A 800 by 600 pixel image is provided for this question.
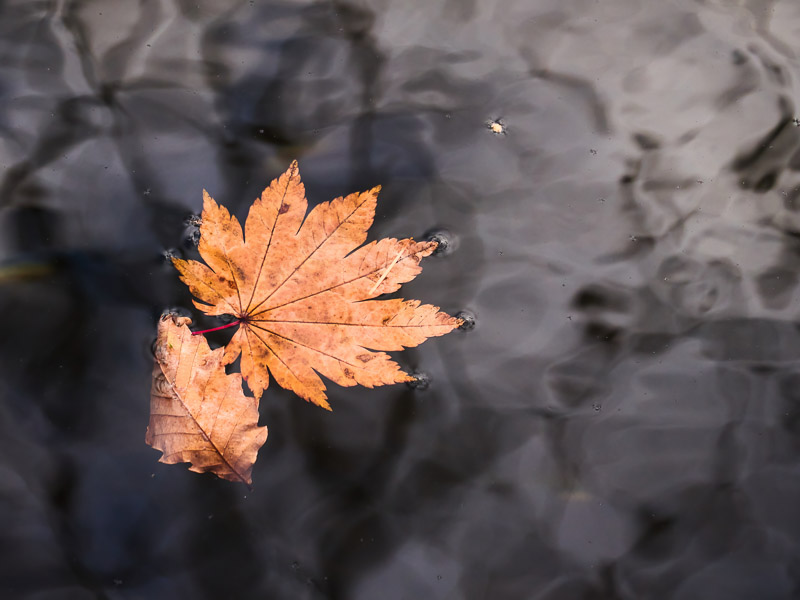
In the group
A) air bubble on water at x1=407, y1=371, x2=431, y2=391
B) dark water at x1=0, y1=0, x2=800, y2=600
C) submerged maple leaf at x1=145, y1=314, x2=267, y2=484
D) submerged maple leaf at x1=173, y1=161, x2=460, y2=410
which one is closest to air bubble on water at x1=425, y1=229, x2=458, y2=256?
dark water at x1=0, y1=0, x2=800, y2=600

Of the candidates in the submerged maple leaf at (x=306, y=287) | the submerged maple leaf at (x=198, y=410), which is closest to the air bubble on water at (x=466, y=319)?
the submerged maple leaf at (x=306, y=287)

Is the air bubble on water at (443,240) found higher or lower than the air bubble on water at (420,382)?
higher

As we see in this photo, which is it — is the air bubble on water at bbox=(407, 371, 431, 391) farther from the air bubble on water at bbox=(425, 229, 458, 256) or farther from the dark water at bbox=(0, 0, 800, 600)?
the air bubble on water at bbox=(425, 229, 458, 256)

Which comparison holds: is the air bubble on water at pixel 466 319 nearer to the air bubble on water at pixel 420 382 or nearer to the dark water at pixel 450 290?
the dark water at pixel 450 290

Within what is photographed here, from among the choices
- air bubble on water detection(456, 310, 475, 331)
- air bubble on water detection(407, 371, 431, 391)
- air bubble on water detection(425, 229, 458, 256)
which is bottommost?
air bubble on water detection(407, 371, 431, 391)

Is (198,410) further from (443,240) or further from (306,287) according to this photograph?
(443,240)
